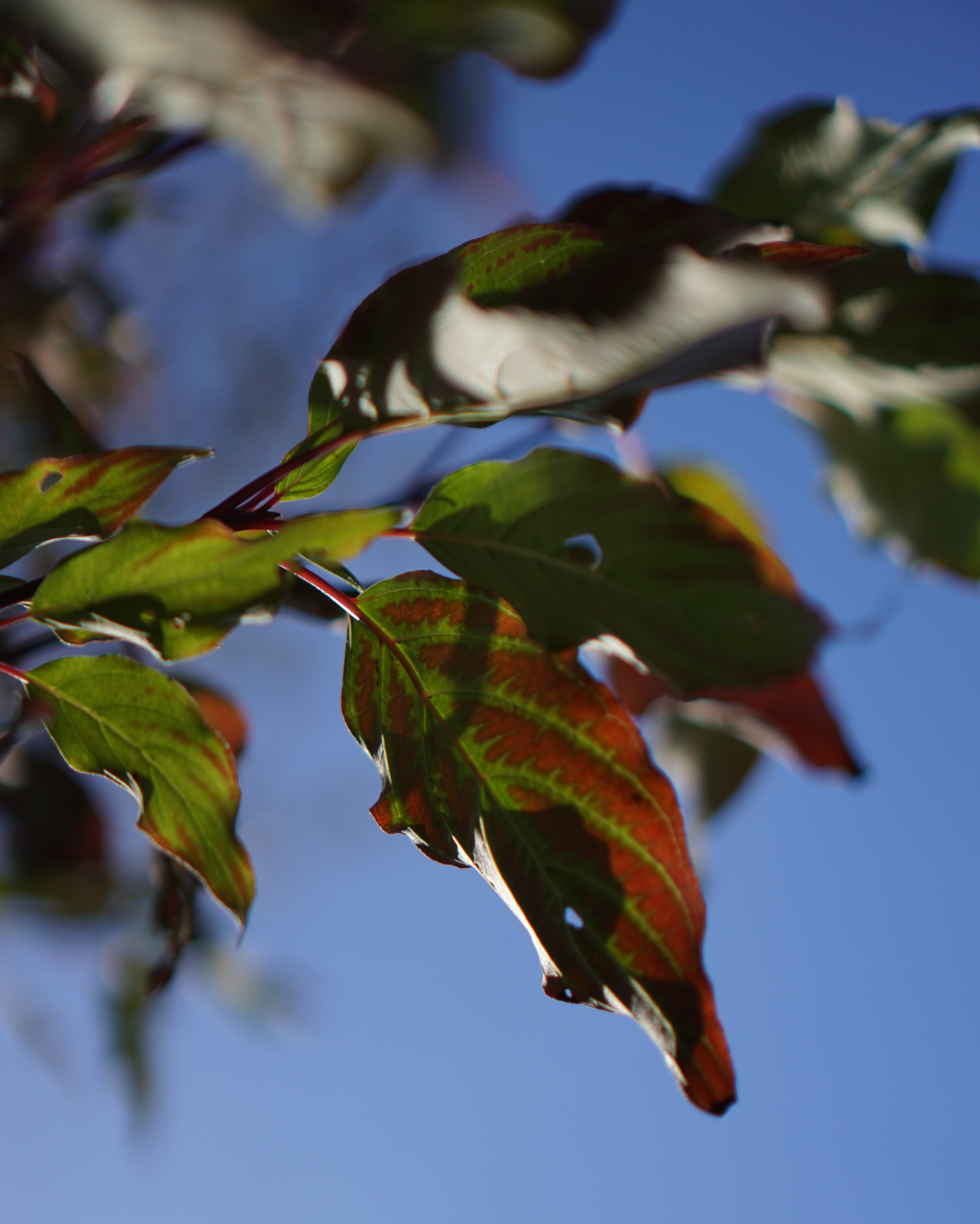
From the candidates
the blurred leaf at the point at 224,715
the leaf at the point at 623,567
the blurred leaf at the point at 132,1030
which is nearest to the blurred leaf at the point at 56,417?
the blurred leaf at the point at 224,715

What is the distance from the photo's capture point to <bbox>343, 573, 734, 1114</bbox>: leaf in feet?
0.84

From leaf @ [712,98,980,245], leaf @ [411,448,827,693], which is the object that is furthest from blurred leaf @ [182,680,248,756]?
leaf @ [712,98,980,245]

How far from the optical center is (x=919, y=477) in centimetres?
35

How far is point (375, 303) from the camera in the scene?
0.25m

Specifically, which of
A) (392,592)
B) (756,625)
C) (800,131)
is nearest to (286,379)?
(800,131)

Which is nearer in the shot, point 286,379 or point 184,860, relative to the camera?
point 184,860

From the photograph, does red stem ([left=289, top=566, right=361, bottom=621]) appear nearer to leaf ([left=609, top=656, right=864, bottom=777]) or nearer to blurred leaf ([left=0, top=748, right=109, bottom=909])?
leaf ([left=609, top=656, right=864, bottom=777])

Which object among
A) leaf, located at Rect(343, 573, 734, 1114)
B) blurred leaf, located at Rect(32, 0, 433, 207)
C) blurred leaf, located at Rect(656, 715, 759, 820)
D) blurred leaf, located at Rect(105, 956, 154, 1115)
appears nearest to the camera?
blurred leaf, located at Rect(32, 0, 433, 207)

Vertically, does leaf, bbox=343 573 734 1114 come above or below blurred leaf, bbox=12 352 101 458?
below

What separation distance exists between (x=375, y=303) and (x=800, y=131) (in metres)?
0.35

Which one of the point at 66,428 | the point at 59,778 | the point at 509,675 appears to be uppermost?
the point at 66,428

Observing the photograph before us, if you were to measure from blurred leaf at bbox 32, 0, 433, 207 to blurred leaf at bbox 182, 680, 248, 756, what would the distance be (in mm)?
334

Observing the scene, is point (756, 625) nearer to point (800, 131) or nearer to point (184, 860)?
point (184, 860)

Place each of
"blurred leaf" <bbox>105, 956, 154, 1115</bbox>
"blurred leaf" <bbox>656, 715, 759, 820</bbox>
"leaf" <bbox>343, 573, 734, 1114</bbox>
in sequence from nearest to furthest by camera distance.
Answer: "leaf" <bbox>343, 573, 734, 1114</bbox>, "blurred leaf" <bbox>656, 715, 759, 820</bbox>, "blurred leaf" <bbox>105, 956, 154, 1115</bbox>
